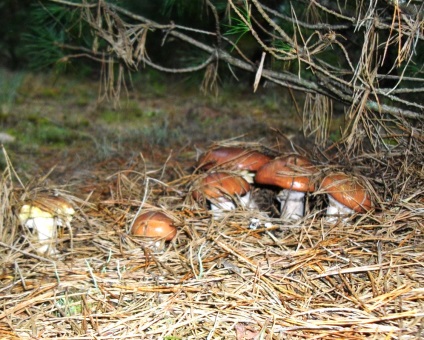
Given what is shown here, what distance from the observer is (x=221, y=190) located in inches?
97.3

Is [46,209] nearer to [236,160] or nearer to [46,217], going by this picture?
[46,217]

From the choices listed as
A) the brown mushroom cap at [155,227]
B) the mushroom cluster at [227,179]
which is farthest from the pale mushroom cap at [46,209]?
the mushroom cluster at [227,179]

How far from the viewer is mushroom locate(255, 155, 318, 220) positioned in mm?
2307

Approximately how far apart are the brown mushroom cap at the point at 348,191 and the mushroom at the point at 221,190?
450 millimetres

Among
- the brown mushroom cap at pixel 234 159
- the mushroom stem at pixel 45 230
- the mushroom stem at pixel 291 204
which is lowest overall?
the mushroom stem at pixel 45 230

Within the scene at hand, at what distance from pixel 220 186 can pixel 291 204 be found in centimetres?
38

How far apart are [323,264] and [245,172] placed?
0.87 m

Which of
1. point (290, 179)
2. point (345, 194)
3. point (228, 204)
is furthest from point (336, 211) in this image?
point (228, 204)

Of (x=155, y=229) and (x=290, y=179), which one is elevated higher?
(x=290, y=179)

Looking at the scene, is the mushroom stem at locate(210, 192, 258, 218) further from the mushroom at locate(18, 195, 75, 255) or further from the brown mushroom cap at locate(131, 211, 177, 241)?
the mushroom at locate(18, 195, 75, 255)

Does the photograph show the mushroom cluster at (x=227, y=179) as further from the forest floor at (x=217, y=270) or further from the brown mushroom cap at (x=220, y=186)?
the forest floor at (x=217, y=270)

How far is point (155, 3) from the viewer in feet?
15.9

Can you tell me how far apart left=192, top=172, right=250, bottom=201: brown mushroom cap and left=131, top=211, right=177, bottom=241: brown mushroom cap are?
299mm

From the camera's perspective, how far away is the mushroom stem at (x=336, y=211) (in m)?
2.26
